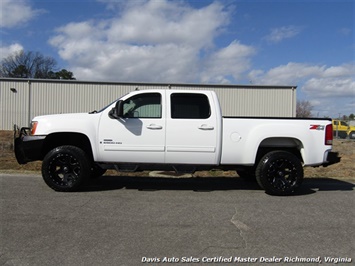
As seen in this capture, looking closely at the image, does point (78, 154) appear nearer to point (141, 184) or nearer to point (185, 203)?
point (141, 184)

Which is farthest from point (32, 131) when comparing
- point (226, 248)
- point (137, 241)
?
point (226, 248)

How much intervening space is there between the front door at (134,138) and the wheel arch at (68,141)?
0.43 meters

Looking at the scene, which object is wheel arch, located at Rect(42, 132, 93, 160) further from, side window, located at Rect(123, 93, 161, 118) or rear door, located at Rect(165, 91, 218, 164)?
rear door, located at Rect(165, 91, 218, 164)

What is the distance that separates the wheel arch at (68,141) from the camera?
6.99 meters

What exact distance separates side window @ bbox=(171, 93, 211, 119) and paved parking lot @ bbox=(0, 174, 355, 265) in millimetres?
1583

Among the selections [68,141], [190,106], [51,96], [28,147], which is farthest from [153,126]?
[51,96]

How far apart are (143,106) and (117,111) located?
1.96ft

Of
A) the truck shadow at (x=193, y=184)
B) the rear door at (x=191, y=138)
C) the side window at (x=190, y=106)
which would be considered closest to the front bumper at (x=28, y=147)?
the truck shadow at (x=193, y=184)

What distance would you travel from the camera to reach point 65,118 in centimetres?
683

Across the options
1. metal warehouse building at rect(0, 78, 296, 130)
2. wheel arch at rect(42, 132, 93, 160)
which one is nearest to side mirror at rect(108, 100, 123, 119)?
wheel arch at rect(42, 132, 93, 160)

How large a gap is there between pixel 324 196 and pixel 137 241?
14.3 ft

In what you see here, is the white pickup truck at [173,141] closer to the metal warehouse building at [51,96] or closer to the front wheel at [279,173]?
the front wheel at [279,173]

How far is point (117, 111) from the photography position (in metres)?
6.69

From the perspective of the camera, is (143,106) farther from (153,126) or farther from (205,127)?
(205,127)
